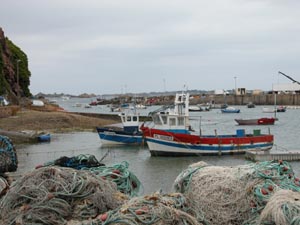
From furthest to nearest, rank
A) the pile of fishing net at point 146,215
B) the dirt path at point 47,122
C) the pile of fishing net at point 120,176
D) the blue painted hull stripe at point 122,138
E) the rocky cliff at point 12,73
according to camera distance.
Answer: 1. the rocky cliff at point 12,73
2. the dirt path at point 47,122
3. the blue painted hull stripe at point 122,138
4. the pile of fishing net at point 120,176
5. the pile of fishing net at point 146,215

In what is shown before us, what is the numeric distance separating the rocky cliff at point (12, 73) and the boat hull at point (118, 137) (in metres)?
28.7

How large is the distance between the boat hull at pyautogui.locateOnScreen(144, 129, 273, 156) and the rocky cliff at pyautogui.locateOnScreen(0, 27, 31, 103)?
35.7 metres

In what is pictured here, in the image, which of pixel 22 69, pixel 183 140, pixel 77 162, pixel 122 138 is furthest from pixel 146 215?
pixel 22 69

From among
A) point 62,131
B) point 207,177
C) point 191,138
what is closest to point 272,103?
point 62,131

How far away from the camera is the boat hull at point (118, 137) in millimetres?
31828

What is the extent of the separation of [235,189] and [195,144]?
2009cm

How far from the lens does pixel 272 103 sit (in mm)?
109562

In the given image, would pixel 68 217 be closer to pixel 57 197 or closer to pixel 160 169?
pixel 57 197

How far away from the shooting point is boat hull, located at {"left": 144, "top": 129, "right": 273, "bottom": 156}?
2570 cm

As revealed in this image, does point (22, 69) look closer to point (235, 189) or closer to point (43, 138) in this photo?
point (43, 138)

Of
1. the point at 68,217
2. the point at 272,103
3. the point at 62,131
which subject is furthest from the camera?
the point at 272,103

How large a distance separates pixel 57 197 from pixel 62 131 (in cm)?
3605

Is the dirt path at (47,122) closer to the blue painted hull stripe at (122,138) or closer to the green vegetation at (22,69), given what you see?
the blue painted hull stripe at (122,138)

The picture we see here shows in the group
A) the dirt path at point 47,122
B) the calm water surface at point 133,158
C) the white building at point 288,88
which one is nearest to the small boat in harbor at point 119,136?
the calm water surface at point 133,158
